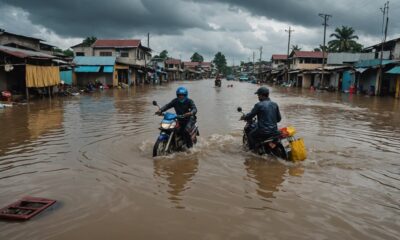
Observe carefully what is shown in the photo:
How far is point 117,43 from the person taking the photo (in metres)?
50.8

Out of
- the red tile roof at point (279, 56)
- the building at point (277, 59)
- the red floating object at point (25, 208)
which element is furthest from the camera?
the red tile roof at point (279, 56)

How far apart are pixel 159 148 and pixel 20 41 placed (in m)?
29.3

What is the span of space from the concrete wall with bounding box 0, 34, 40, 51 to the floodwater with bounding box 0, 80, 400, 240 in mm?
23222

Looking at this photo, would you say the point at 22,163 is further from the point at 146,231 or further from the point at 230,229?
the point at 230,229

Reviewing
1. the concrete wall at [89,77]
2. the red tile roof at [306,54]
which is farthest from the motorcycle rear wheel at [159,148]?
the red tile roof at [306,54]

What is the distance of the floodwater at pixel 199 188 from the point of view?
13.8 ft

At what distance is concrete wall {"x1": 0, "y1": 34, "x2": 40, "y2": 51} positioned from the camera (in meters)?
29.5

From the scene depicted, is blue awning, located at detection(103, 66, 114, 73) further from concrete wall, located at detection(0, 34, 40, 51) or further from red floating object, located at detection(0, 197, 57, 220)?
red floating object, located at detection(0, 197, 57, 220)

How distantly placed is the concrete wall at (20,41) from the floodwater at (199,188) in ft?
76.2

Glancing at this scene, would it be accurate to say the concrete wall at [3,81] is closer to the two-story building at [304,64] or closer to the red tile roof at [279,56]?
the two-story building at [304,64]

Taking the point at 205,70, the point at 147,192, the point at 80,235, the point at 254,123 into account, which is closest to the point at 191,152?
the point at 254,123

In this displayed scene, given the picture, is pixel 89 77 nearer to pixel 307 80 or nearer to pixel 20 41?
pixel 20 41

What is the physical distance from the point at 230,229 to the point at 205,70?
13960cm

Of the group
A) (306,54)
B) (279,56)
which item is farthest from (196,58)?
(306,54)
